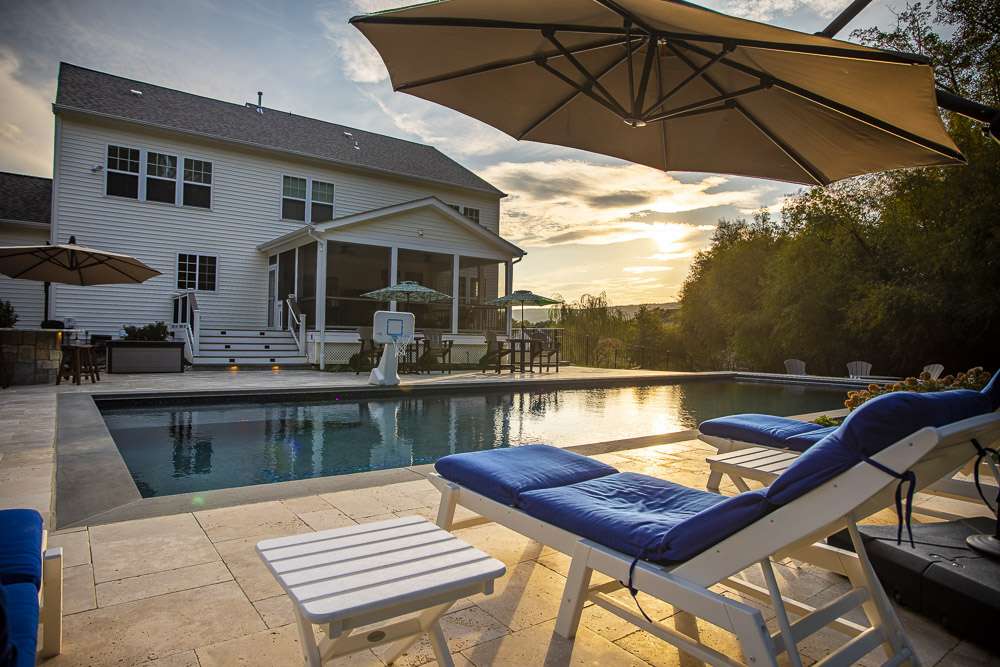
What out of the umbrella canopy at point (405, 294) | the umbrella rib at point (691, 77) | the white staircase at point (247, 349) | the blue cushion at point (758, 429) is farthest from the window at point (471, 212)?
the blue cushion at point (758, 429)

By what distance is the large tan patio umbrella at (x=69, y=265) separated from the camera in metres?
8.77

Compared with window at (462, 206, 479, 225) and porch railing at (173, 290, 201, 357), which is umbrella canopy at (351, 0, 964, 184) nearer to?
porch railing at (173, 290, 201, 357)

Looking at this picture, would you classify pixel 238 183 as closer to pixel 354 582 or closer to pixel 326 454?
pixel 326 454

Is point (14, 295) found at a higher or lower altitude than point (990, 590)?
higher

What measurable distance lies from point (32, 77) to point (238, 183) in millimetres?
4466

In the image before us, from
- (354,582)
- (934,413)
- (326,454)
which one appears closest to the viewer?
(354,582)

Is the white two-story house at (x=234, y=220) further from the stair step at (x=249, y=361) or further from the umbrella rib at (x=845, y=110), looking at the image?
the umbrella rib at (x=845, y=110)

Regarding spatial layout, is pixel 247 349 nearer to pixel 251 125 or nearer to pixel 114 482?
pixel 251 125

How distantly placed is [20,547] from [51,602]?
0.72ft

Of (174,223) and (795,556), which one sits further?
(174,223)

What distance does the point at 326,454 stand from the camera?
5.41 meters

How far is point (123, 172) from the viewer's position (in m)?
13.5

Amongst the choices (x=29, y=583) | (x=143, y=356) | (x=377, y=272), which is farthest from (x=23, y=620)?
(x=377, y=272)

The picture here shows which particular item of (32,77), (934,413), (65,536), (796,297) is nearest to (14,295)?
(32,77)
